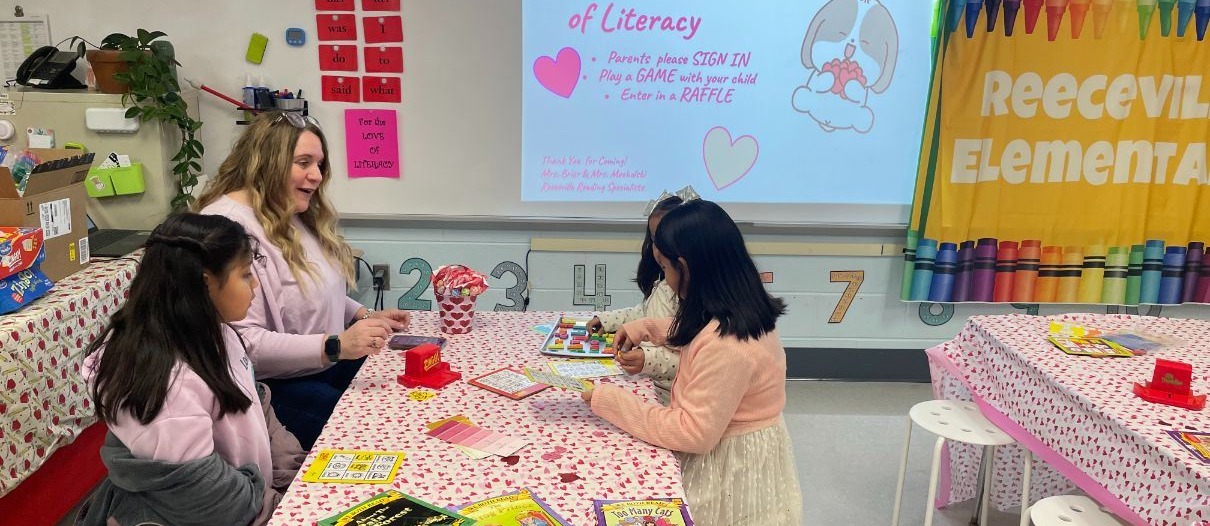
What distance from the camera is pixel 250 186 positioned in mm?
2174

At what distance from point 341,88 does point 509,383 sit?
196cm

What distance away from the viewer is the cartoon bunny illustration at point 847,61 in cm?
342

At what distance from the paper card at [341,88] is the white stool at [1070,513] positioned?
2810 mm

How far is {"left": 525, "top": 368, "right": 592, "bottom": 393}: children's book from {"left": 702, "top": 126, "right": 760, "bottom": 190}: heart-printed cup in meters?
1.78

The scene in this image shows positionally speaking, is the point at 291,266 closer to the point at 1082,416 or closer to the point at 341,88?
the point at 341,88

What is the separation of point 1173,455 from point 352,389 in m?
1.78

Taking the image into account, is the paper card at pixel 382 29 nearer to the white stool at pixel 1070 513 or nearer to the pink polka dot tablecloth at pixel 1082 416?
the pink polka dot tablecloth at pixel 1082 416

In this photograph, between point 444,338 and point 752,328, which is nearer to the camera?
point 752,328

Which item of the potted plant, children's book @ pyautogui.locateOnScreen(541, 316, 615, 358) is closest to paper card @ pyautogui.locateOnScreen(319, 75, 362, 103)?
the potted plant

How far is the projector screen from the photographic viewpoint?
3.41m

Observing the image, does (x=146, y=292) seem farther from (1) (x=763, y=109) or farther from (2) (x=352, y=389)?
(1) (x=763, y=109)

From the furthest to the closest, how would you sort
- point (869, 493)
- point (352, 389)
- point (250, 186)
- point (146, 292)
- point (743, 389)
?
point (869, 493)
point (250, 186)
point (352, 389)
point (743, 389)
point (146, 292)

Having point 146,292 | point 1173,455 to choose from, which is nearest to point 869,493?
point 1173,455

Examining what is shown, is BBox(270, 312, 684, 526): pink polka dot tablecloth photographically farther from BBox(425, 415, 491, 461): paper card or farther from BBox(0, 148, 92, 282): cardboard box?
BBox(0, 148, 92, 282): cardboard box
